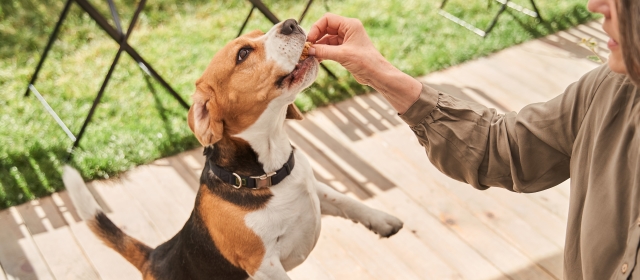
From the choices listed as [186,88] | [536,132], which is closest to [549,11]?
[186,88]

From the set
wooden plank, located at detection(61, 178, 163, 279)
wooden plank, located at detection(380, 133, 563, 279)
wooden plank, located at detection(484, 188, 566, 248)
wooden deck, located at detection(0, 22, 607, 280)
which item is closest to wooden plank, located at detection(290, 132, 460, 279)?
wooden deck, located at detection(0, 22, 607, 280)

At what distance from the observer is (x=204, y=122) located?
212 cm

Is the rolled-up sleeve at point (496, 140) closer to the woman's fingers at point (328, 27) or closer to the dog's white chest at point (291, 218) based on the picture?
A: the woman's fingers at point (328, 27)

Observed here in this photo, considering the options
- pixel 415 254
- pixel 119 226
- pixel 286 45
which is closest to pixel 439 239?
pixel 415 254

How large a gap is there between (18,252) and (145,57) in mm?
2117

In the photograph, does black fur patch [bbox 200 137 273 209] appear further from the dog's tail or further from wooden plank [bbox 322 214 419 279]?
wooden plank [bbox 322 214 419 279]

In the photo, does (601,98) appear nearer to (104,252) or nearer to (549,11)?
(104,252)

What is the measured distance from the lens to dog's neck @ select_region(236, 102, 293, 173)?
2197 mm

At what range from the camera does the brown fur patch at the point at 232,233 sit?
215cm

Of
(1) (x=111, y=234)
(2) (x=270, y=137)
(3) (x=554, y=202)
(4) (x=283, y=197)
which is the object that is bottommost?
(3) (x=554, y=202)

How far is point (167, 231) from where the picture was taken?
317 centimetres

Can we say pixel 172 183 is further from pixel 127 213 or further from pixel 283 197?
pixel 283 197

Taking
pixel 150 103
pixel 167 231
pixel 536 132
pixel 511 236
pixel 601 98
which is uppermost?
pixel 601 98

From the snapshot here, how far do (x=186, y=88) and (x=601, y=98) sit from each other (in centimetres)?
324
